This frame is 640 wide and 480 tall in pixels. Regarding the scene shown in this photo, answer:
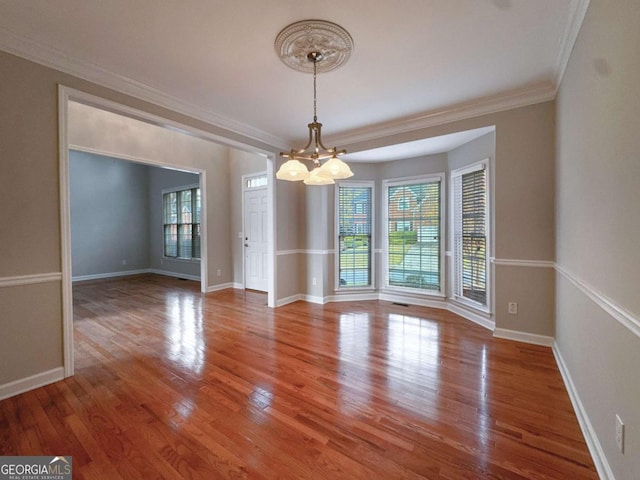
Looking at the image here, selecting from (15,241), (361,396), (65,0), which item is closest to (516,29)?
(361,396)

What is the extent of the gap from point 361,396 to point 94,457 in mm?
1642

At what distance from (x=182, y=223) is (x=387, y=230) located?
218 inches

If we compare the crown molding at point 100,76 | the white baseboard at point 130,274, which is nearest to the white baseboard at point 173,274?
the white baseboard at point 130,274

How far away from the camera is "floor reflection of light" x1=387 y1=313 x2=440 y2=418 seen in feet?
6.63

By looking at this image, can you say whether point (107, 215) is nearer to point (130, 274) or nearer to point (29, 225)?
point (130, 274)

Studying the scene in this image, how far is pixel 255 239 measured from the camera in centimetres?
579

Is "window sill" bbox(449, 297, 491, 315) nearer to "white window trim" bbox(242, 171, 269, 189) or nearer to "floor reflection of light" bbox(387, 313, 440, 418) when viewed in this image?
"floor reflection of light" bbox(387, 313, 440, 418)

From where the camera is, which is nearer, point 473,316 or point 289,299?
point 473,316

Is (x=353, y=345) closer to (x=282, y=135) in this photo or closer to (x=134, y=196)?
(x=282, y=135)

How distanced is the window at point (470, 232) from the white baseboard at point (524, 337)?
50 centimetres

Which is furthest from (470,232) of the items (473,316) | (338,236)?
(338,236)

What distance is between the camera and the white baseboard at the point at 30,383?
206cm

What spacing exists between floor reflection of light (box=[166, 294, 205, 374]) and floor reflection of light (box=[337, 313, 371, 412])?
51.6 inches

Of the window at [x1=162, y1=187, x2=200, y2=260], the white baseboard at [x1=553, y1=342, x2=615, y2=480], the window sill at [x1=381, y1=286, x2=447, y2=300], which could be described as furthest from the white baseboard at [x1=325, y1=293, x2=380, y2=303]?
the window at [x1=162, y1=187, x2=200, y2=260]
